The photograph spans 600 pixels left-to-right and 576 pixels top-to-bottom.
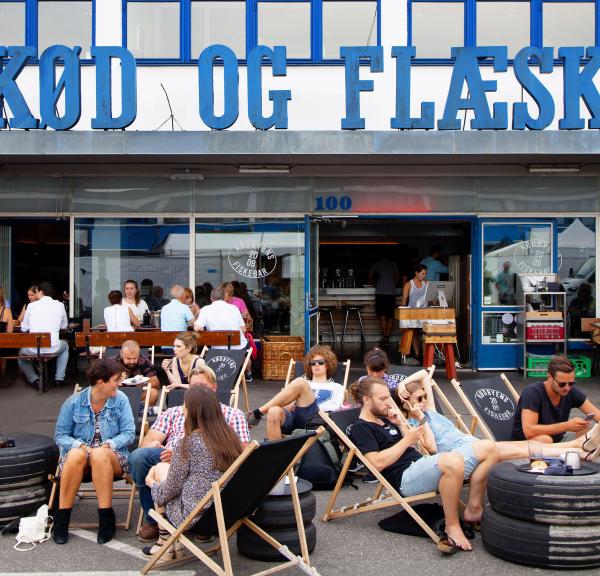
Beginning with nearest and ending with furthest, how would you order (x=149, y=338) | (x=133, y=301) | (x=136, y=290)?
(x=149, y=338), (x=133, y=301), (x=136, y=290)

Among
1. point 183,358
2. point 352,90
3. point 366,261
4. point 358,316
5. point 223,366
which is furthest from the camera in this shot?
point 366,261

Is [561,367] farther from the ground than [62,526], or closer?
farther from the ground

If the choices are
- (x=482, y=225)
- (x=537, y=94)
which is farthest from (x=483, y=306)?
(x=537, y=94)

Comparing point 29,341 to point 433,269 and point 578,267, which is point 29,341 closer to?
point 433,269

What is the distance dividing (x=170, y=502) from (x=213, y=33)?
9.33m

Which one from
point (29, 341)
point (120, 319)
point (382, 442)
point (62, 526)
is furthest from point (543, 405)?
point (29, 341)

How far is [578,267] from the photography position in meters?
13.7

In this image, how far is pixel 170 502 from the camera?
5234 mm

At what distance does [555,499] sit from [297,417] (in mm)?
2842

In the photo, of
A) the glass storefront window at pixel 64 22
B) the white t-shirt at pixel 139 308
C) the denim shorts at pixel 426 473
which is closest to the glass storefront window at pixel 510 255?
the white t-shirt at pixel 139 308

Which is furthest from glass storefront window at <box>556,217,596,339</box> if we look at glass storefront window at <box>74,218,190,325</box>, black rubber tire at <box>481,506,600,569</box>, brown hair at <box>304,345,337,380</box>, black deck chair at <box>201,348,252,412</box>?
black rubber tire at <box>481,506,600,569</box>

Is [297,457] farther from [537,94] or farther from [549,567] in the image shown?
[537,94]

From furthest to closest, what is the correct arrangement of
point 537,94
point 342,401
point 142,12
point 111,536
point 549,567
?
point 142,12 → point 537,94 → point 342,401 → point 111,536 → point 549,567

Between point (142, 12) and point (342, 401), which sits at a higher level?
point (142, 12)
